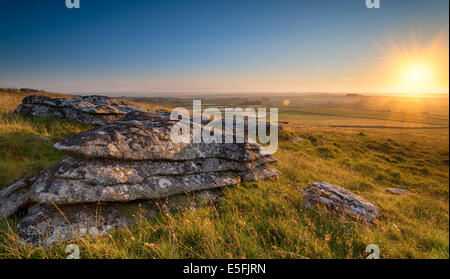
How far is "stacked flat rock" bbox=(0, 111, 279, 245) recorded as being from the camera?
3363mm

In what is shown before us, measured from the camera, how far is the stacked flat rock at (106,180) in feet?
11.0

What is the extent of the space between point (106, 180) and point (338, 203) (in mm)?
6276

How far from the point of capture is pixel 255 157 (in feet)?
20.7

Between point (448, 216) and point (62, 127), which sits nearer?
point (448, 216)

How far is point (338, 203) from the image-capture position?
5281 millimetres

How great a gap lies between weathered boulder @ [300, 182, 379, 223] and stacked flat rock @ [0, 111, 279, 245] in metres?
2.71

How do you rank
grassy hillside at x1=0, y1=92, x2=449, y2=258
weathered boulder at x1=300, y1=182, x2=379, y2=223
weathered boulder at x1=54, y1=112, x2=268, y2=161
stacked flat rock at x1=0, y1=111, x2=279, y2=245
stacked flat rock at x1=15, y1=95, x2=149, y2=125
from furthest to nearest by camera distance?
stacked flat rock at x1=15, y1=95, x2=149, y2=125, weathered boulder at x1=300, y1=182, x2=379, y2=223, weathered boulder at x1=54, y1=112, x2=268, y2=161, stacked flat rock at x1=0, y1=111, x2=279, y2=245, grassy hillside at x1=0, y1=92, x2=449, y2=258

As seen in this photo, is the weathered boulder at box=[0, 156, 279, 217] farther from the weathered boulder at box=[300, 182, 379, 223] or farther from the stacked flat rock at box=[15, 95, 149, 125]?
the stacked flat rock at box=[15, 95, 149, 125]

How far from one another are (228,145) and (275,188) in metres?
2.15

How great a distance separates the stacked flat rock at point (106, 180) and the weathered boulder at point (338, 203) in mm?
2707

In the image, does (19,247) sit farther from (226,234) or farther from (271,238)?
(271,238)

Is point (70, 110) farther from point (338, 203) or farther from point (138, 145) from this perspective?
point (338, 203)

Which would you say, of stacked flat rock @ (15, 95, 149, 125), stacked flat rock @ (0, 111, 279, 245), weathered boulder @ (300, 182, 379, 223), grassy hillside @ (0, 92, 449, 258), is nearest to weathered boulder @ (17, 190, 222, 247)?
stacked flat rock @ (0, 111, 279, 245)
